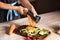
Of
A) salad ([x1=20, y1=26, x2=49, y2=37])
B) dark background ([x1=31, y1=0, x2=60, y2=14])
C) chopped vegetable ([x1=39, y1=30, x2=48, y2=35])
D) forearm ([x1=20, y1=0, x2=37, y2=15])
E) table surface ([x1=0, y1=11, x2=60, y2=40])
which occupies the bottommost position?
dark background ([x1=31, y1=0, x2=60, y2=14])

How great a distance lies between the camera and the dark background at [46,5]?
2.19m

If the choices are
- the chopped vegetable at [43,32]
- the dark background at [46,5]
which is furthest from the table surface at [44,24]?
the dark background at [46,5]

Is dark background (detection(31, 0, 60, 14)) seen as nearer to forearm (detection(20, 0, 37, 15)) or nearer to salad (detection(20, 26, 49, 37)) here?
forearm (detection(20, 0, 37, 15))

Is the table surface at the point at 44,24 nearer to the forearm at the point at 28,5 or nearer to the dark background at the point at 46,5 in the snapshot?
the forearm at the point at 28,5

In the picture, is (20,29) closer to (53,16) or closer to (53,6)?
(53,16)

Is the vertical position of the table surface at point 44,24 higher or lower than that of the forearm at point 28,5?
lower

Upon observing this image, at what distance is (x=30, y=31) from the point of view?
1093 mm

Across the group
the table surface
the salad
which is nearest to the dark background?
the table surface

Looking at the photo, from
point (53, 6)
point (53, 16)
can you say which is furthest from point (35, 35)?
point (53, 6)

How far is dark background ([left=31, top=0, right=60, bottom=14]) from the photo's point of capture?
2186 mm

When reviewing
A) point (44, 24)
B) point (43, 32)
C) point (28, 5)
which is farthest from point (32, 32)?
point (28, 5)

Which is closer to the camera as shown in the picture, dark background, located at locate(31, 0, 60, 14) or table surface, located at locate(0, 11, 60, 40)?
table surface, located at locate(0, 11, 60, 40)

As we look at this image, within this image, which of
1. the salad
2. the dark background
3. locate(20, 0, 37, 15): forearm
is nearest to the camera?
the salad

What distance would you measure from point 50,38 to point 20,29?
0.22 metres
